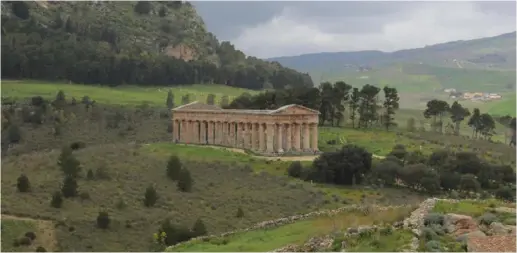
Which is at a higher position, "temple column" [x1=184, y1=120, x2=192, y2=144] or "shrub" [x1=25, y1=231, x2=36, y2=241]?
"temple column" [x1=184, y1=120, x2=192, y2=144]

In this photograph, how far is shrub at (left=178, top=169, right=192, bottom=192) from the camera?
6212 cm

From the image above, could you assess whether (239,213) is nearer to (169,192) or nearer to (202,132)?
(169,192)

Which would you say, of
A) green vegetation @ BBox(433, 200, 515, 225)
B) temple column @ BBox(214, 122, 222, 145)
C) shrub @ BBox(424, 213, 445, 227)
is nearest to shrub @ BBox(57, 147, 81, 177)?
temple column @ BBox(214, 122, 222, 145)

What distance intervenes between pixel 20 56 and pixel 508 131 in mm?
85746

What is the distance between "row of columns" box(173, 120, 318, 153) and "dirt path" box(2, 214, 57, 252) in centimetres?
3298

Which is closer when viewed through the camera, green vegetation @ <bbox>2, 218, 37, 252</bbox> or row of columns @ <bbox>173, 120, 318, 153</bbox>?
green vegetation @ <bbox>2, 218, 37, 252</bbox>

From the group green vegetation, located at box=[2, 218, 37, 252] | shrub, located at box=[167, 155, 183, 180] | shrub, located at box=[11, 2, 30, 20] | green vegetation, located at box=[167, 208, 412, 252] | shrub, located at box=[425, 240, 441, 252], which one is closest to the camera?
shrub, located at box=[425, 240, 441, 252]

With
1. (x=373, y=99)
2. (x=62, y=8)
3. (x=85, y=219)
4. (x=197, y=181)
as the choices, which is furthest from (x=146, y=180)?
(x=62, y=8)

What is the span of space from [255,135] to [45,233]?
35.5 m

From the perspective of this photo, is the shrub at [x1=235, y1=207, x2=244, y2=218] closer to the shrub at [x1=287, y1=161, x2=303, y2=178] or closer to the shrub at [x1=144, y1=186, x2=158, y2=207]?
the shrub at [x1=144, y1=186, x2=158, y2=207]

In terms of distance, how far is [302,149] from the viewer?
8175cm

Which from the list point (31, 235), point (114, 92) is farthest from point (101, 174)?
point (114, 92)

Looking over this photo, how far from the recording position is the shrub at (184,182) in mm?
62125

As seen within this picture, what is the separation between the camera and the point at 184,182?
6247 cm
